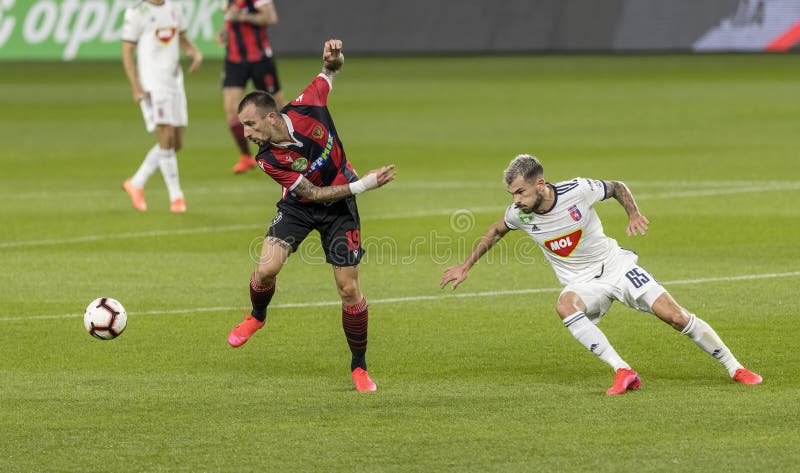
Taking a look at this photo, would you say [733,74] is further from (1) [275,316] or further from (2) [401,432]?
(2) [401,432]

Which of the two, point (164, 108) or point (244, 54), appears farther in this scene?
point (244, 54)

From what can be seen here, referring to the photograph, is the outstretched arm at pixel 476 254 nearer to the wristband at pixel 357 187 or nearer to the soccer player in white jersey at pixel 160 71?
the wristband at pixel 357 187

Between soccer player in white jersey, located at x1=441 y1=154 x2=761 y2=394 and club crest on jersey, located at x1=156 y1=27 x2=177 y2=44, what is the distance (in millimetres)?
8286

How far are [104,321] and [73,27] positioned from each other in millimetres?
28712

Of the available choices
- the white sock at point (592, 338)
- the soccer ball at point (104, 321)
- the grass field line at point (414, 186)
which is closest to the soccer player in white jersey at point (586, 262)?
the white sock at point (592, 338)

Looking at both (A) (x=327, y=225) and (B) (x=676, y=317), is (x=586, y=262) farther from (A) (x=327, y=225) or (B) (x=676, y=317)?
(A) (x=327, y=225)

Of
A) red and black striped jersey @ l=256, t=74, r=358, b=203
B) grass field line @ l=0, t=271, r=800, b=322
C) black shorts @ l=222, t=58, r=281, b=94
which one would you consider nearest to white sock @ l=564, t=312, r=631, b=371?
red and black striped jersey @ l=256, t=74, r=358, b=203

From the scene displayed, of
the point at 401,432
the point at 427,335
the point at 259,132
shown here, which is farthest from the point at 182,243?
the point at 401,432

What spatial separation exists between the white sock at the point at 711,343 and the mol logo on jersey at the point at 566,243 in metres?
0.84

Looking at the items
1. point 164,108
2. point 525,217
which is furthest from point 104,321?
point 164,108

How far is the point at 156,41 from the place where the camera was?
624 inches

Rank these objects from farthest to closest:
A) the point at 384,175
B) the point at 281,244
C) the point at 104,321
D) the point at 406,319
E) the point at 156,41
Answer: the point at 156,41
the point at 406,319
the point at 104,321
the point at 281,244
the point at 384,175

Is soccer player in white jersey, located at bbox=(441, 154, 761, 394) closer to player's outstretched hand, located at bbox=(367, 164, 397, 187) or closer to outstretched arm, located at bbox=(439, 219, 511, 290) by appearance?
outstretched arm, located at bbox=(439, 219, 511, 290)

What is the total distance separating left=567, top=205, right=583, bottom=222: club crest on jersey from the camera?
27.8 ft
